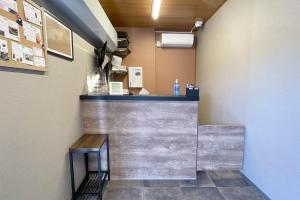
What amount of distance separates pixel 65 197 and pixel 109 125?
88 cm

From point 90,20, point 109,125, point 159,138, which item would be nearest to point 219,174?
point 159,138

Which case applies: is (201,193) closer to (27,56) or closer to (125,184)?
(125,184)

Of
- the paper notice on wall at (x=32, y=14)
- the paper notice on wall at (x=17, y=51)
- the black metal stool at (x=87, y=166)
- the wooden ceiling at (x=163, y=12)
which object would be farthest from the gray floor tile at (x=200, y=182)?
the wooden ceiling at (x=163, y=12)

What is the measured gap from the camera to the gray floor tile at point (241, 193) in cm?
199

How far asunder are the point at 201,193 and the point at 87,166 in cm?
146

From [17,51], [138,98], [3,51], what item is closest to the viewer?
[3,51]

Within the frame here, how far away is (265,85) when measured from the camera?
193 centimetres

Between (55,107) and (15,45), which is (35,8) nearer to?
(15,45)

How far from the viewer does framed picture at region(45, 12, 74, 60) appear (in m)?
1.47

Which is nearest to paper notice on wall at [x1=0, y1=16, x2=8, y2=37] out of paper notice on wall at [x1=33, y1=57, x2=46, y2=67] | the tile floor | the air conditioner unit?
paper notice on wall at [x1=33, y1=57, x2=46, y2=67]

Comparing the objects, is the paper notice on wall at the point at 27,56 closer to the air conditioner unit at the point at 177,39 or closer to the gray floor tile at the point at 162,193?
the gray floor tile at the point at 162,193

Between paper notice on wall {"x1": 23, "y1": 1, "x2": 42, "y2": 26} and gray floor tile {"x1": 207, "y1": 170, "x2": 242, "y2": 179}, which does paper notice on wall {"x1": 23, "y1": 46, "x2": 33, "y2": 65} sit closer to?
paper notice on wall {"x1": 23, "y1": 1, "x2": 42, "y2": 26}

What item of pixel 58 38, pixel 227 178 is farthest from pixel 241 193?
pixel 58 38

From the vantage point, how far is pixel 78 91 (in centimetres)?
214
